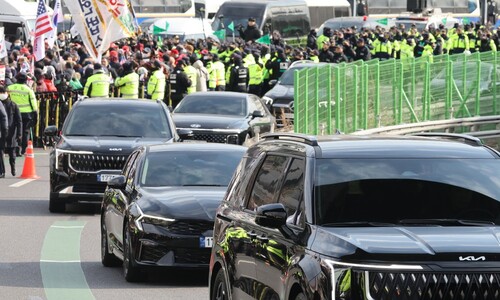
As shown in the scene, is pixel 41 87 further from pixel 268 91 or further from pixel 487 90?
pixel 487 90

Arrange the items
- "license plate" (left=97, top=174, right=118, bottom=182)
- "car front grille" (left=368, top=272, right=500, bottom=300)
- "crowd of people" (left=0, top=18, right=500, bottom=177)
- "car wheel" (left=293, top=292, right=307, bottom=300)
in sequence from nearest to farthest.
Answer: "car front grille" (left=368, top=272, right=500, bottom=300), "car wheel" (left=293, top=292, right=307, bottom=300), "license plate" (left=97, top=174, right=118, bottom=182), "crowd of people" (left=0, top=18, right=500, bottom=177)

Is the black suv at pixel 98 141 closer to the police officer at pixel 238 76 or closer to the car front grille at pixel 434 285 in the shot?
the car front grille at pixel 434 285

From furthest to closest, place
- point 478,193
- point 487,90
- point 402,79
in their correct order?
point 487,90, point 402,79, point 478,193

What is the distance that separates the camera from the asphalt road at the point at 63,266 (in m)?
13.9

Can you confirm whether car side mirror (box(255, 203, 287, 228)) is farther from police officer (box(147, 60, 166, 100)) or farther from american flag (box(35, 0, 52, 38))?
american flag (box(35, 0, 52, 38))

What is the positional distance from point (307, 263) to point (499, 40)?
46.8 meters

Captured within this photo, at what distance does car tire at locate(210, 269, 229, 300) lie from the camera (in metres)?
10.2

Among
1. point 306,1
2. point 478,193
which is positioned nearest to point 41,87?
point 478,193

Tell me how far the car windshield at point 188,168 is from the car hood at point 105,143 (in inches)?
195

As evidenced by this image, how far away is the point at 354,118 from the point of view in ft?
104

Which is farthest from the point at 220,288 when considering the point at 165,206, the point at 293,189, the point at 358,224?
the point at 165,206

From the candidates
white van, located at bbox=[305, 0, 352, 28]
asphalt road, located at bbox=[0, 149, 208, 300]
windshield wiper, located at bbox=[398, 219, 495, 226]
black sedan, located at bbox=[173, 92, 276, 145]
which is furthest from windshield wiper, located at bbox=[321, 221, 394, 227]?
white van, located at bbox=[305, 0, 352, 28]

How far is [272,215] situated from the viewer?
8.62 m

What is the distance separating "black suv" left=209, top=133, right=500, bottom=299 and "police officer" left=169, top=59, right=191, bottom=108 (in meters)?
27.1
